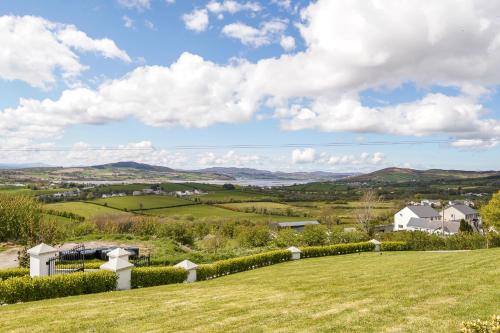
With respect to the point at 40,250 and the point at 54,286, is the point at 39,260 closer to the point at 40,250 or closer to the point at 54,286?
the point at 40,250

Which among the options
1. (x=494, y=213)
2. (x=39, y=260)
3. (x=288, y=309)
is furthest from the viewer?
(x=494, y=213)

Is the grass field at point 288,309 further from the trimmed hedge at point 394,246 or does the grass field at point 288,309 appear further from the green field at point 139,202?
the green field at point 139,202

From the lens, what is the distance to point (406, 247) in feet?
122

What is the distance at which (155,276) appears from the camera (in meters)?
16.7

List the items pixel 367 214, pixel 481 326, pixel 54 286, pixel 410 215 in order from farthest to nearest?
pixel 410 215 < pixel 367 214 < pixel 54 286 < pixel 481 326

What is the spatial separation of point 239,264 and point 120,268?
968 cm

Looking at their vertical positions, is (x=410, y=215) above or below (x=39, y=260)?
below

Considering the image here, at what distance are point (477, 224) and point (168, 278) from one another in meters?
83.1

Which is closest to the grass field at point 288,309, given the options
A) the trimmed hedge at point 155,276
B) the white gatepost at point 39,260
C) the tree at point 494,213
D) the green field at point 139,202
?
the white gatepost at point 39,260

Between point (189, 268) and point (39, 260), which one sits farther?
point (189, 268)

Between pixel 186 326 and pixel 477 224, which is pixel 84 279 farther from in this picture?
pixel 477 224

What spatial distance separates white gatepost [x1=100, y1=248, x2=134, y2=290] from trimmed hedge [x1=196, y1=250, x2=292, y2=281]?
14.8ft

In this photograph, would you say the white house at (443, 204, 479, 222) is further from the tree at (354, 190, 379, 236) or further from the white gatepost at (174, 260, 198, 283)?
the white gatepost at (174, 260, 198, 283)

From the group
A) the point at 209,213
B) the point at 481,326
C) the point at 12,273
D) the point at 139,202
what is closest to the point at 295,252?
the point at 12,273
